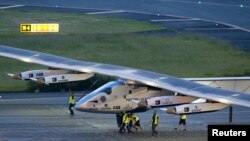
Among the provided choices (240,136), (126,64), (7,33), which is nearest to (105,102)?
(240,136)

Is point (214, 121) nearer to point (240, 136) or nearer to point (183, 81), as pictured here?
point (183, 81)

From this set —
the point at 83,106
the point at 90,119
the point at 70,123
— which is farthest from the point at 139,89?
the point at 90,119

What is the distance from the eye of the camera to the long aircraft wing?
47500mm

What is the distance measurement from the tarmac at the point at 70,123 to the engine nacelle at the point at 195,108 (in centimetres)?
386

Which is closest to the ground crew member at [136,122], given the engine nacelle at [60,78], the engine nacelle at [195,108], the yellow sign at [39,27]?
the engine nacelle at [60,78]

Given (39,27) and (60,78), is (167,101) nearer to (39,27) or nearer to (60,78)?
(60,78)

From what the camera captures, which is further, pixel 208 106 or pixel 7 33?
pixel 7 33

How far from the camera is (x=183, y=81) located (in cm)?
5269

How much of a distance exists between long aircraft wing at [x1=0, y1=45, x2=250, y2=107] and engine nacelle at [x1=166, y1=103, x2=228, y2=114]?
2.50 ft

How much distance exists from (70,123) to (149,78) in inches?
279

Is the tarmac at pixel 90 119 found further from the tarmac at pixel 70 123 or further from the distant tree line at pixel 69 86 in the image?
the distant tree line at pixel 69 86

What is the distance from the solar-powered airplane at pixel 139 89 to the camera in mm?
49875

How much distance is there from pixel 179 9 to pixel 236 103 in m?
78.2

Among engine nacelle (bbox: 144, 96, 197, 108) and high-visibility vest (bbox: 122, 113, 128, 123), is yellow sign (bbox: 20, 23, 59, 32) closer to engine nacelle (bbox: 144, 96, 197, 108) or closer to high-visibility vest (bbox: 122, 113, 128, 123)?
high-visibility vest (bbox: 122, 113, 128, 123)
